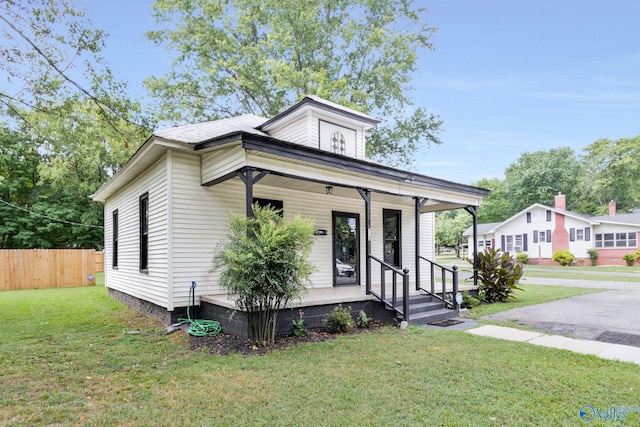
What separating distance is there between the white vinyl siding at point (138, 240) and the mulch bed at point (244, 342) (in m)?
A: 1.50

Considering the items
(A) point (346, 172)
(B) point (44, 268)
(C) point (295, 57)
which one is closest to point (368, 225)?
(A) point (346, 172)

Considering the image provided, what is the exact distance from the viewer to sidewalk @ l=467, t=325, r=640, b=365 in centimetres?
495

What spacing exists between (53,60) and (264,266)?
18.4 ft

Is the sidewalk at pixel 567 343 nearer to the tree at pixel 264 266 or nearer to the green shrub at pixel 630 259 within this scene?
the tree at pixel 264 266

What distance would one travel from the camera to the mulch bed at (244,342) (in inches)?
206

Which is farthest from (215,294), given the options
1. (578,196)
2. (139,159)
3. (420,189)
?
(578,196)

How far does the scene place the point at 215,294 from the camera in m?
7.24

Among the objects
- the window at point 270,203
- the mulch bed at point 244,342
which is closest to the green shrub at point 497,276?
the mulch bed at point 244,342

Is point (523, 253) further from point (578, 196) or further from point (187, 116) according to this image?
point (187, 116)

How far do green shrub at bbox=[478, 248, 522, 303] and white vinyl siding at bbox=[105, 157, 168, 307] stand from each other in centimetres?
800

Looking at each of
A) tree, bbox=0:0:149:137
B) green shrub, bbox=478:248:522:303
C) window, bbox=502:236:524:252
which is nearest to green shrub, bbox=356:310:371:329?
green shrub, bbox=478:248:522:303

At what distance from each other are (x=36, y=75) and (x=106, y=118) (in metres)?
1.41

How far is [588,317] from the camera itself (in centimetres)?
771

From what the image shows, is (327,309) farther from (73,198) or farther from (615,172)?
(615,172)
